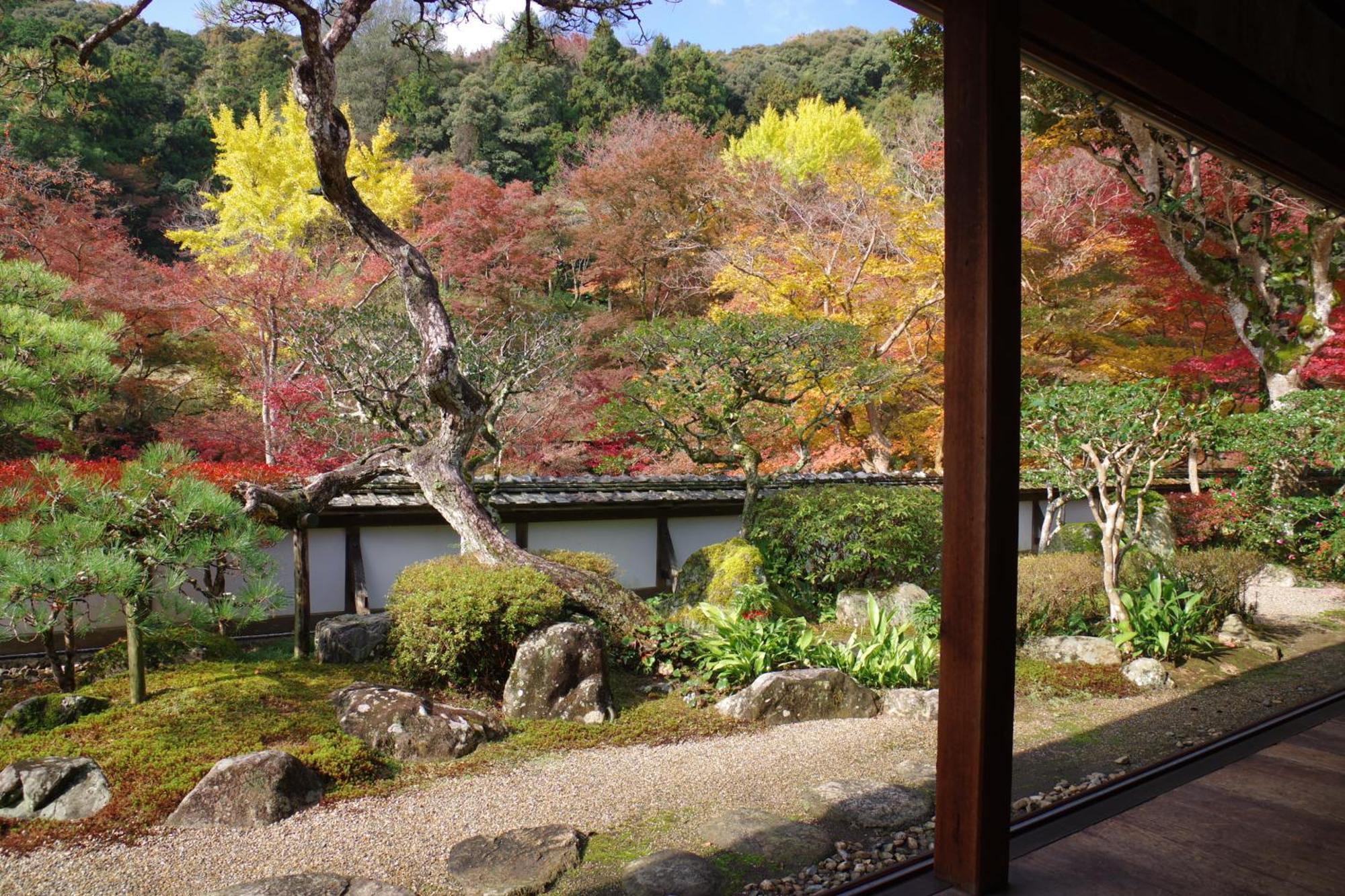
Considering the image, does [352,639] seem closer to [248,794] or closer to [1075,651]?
[248,794]

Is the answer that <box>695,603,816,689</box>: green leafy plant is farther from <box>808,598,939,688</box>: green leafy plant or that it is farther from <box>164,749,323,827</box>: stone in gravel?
<box>164,749,323,827</box>: stone in gravel

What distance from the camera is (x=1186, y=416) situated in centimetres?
545

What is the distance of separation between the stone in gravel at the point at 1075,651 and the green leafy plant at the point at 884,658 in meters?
0.86

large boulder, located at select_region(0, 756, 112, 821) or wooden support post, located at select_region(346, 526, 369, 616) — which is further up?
wooden support post, located at select_region(346, 526, 369, 616)

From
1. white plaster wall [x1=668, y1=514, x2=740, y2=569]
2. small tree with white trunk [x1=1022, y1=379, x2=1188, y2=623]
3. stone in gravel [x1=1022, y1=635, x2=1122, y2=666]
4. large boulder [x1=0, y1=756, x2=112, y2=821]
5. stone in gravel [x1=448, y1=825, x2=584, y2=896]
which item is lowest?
stone in gravel [x1=1022, y1=635, x2=1122, y2=666]

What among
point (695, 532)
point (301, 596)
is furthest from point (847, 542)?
point (301, 596)

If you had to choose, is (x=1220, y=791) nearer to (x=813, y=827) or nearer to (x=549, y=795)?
(x=813, y=827)

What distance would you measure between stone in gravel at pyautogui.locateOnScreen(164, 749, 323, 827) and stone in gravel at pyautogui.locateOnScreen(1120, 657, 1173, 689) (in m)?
4.55

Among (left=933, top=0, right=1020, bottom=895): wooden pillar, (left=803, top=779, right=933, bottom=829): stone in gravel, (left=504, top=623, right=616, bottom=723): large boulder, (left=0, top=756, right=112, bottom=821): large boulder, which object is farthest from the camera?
(left=504, top=623, right=616, bottom=723): large boulder

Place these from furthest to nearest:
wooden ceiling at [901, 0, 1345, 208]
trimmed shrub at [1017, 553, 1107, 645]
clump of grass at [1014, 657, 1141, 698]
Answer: trimmed shrub at [1017, 553, 1107, 645], clump of grass at [1014, 657, 1141, 698], wooden ceiling at [901, 0, 1345, 208]

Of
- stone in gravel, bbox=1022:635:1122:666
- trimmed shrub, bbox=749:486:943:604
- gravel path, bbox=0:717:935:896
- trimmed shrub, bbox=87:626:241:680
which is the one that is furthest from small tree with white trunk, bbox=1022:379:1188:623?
trimmed shrub, bbox=87:626:241:680

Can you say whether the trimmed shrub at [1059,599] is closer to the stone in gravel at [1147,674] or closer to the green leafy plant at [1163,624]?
the green leafy plant at [1163,624]

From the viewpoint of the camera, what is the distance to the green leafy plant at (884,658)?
463cm

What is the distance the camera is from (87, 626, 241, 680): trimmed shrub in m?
4.33
